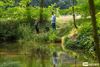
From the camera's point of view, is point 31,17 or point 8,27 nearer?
point 8,27

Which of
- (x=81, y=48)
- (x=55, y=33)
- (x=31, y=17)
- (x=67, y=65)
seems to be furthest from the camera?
(x=31, y=17)

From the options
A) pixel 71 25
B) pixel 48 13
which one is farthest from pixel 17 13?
pixel 71 25

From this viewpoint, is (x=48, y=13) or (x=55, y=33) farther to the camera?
(x=48, y=13)

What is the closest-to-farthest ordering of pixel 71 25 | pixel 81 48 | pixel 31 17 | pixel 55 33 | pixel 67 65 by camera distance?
pixel 67 65, pixel 81 48, pixel 55 33, pixel 71 25, pixel 31 17

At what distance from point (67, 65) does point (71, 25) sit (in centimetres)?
1195

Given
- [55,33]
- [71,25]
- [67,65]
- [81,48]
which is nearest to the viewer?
[67,65]

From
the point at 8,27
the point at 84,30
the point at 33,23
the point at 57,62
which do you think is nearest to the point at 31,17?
the point at 33,23

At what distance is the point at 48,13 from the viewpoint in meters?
26.8

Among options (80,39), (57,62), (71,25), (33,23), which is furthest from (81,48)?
(33,23)

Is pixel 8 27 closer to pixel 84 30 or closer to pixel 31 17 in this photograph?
pixel 31 17

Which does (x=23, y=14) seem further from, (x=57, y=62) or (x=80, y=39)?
(x=57, y=62)

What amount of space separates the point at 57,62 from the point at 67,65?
760mm

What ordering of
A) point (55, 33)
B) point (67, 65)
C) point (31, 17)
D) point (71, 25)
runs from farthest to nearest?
1. point (31, 17)
2. point (71, 25)
3. point (55, 33)
4. point (67, 65)

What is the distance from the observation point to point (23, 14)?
1017 inches
